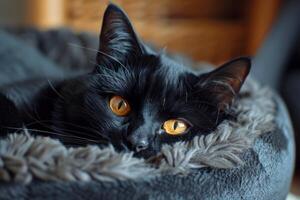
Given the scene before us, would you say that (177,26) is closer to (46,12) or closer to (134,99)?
(46,12)

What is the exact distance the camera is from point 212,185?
2.33ft

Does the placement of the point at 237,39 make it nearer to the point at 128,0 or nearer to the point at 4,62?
the point at 128,0

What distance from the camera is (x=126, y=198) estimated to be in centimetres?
64

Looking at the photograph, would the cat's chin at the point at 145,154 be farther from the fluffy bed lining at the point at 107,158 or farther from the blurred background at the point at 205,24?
the blurred background at the point at 205,24

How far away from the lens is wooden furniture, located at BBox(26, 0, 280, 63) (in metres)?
1.91

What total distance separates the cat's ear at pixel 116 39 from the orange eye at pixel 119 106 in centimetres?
Result: 9

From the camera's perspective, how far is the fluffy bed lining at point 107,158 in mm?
625

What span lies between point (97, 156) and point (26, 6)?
1508mm

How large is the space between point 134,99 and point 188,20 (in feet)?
5.22

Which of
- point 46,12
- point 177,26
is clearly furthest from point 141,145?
point 177,26

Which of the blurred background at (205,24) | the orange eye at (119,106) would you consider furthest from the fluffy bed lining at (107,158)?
the blurred background at (205,24)

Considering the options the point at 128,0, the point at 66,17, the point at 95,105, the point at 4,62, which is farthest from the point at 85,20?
the point at 95,105

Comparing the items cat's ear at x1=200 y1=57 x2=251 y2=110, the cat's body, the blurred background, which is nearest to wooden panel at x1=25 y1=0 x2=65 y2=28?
the blurred background

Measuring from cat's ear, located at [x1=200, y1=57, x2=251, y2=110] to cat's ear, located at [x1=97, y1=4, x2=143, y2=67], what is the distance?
148 mm
